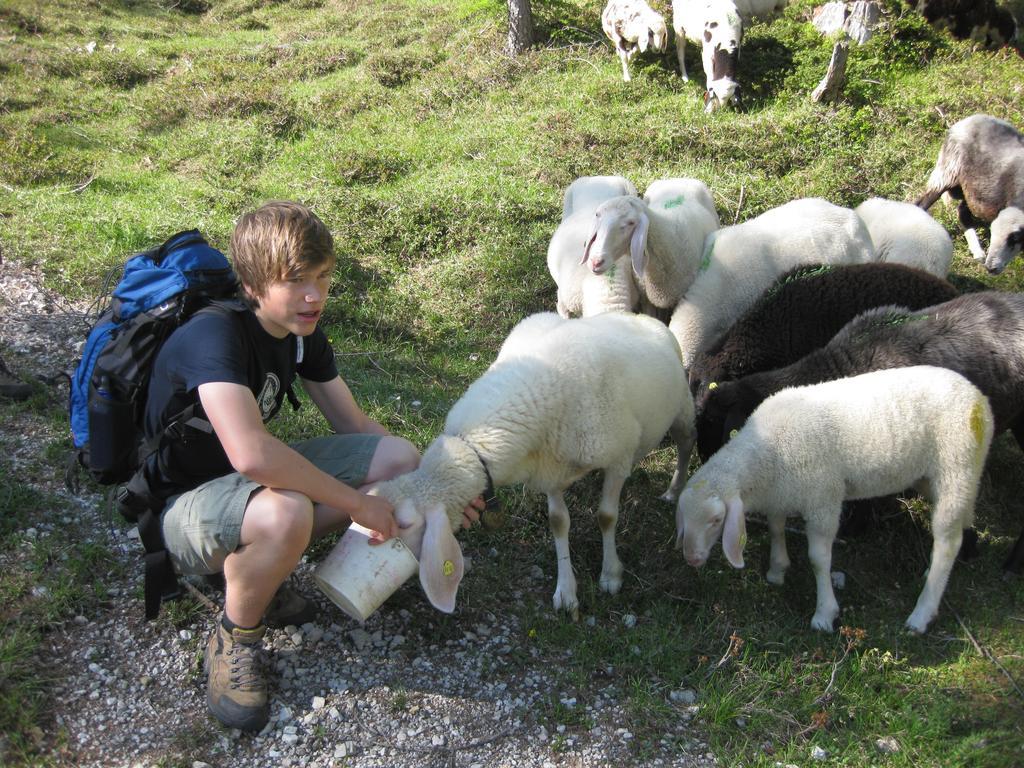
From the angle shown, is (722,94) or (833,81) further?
(722,94)

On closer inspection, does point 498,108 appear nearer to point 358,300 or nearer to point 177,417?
point 358,300

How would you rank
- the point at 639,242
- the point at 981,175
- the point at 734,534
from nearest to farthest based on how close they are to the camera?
1. the point at 734,534
2. the point at 639,242
3. the point at 981,175

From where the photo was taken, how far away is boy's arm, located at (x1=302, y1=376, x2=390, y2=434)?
349cm

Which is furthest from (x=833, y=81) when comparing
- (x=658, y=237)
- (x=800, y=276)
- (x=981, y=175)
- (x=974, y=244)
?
(x=800, y=276)

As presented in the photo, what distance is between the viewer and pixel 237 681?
2.86 metres

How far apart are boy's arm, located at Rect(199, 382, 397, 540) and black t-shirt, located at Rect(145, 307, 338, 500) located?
59mm

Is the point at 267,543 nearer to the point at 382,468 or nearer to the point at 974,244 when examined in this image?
the point at 382,468

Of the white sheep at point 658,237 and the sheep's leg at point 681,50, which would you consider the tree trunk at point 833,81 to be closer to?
the sheep's leg at point 681,50

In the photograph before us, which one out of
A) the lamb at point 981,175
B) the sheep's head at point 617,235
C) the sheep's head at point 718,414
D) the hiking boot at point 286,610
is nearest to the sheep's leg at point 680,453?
the sheep's head at point 718,414

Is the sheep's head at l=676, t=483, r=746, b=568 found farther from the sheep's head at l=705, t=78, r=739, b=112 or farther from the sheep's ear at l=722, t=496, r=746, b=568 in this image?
the sheep's head at l=705, t=78, r=739, b=112

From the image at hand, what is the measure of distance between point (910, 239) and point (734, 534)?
357 cm

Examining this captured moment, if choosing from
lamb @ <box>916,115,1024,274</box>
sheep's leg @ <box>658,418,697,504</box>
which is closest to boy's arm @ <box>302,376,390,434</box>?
sheep's leg @ <box>658,418,697,504</box>

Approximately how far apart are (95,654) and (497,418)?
5.83 feet

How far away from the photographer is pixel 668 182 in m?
6.54
